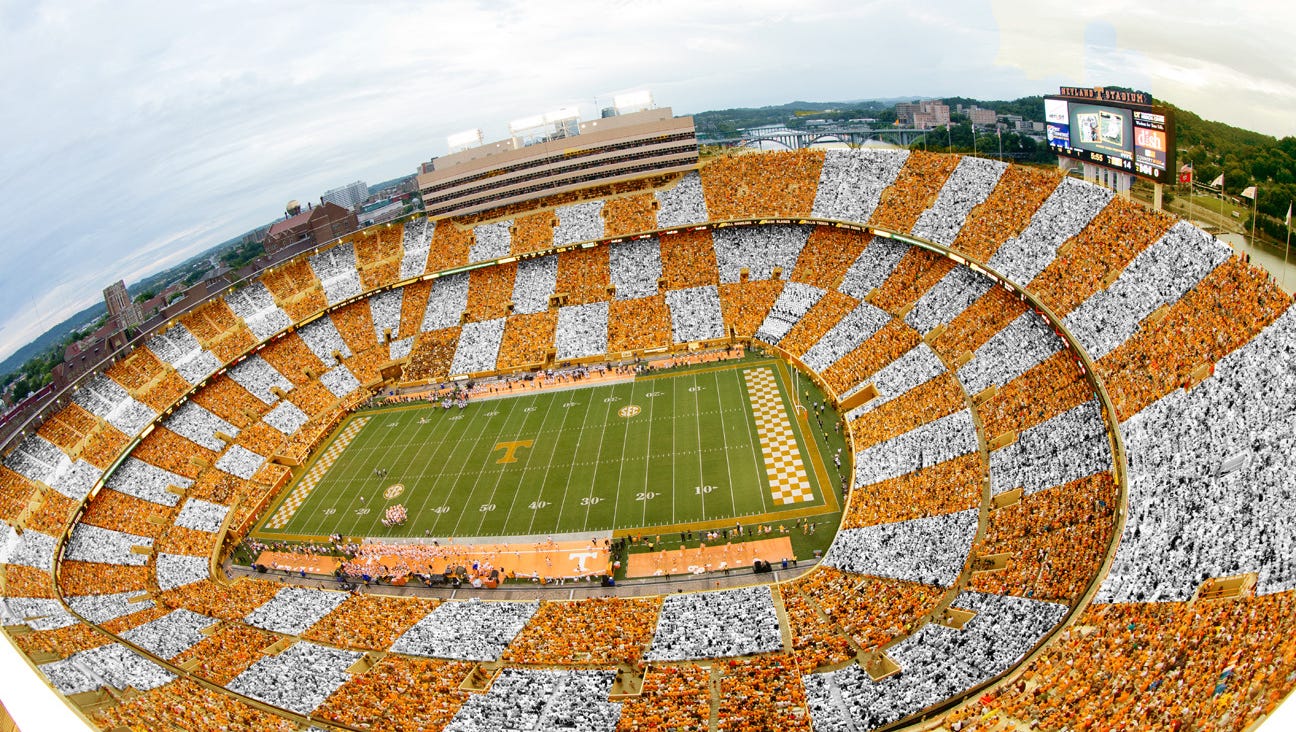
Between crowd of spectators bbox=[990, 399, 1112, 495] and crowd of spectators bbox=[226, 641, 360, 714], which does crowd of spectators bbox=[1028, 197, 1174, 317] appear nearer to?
crowd of spectators bbox=[990, 399, 1112, 495]

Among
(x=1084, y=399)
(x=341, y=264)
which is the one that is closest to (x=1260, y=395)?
(x=1084, y=399)

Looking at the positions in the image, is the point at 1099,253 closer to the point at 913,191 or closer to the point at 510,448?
the point at 913,191

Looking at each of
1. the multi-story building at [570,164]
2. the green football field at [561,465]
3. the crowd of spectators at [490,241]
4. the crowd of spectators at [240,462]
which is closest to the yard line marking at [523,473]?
the green football field at [561,465]

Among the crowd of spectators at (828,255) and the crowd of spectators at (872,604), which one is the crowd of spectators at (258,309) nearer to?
the crowd of spectators at (828,255)

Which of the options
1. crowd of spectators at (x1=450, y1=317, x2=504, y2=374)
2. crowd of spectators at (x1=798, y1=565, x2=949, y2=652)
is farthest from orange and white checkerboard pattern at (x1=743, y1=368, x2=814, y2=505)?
crowd of spectators at (x1=450, y1=317, x2=504, y2=374)

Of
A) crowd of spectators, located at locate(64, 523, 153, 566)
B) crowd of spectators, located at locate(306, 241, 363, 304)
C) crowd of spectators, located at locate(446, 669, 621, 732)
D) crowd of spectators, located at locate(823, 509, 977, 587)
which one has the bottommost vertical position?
crowd of spectators, located at locate(446, 669, 621, 732)

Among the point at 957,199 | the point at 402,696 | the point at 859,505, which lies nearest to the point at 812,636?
the point at 859,505
